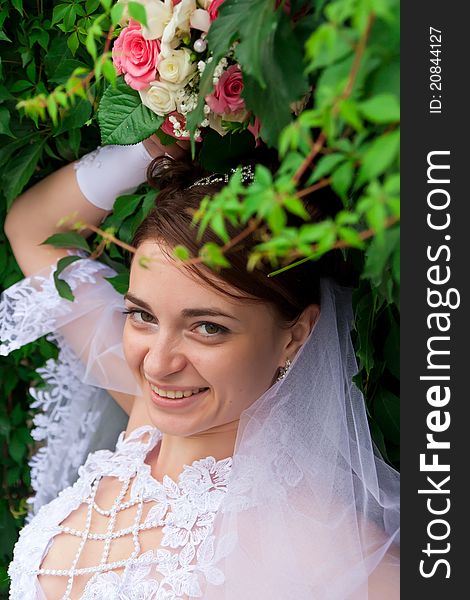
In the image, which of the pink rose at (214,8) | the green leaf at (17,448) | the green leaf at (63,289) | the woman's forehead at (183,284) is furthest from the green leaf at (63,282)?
the pink rose at (214,8)

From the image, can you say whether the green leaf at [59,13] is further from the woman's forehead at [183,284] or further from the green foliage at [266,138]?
the woman's forehead at [183,284]

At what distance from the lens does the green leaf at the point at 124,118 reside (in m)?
1.44

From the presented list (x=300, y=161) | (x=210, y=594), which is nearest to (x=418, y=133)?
(x=300, y=161)

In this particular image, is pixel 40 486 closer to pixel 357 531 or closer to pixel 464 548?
pixel 357 531

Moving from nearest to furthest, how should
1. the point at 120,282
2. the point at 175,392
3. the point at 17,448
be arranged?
the point at 175,392 → the point at 120,282 → the point at 17,448

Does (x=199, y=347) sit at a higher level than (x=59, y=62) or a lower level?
lower

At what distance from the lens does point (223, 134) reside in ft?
4.55

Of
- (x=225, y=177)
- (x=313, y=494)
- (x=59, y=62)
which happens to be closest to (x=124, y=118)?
(x=225, y=177)

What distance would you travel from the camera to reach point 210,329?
151 centimetres

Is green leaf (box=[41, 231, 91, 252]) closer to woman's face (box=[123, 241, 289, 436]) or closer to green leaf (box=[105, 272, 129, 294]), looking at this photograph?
green leaf (box=[105, 272, 129, 294])

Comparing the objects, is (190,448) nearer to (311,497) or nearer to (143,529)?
(143,529)

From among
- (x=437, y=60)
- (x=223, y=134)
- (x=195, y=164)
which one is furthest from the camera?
(x=195, y=164)

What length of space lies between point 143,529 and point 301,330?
50 centimetres

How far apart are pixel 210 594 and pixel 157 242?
24.8 inches
